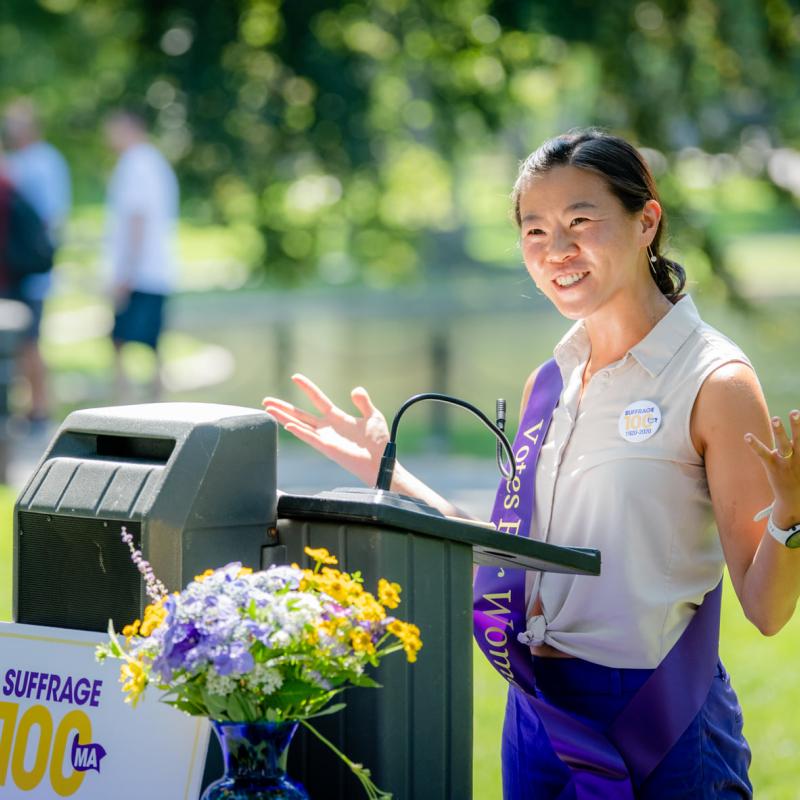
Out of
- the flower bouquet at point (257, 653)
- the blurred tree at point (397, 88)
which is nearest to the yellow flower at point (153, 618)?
the flower bouquet at point (257, 653)

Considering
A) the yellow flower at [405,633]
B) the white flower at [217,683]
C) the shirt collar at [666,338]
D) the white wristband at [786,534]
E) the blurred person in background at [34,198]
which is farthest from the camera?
the blurred person in background at [34,198]

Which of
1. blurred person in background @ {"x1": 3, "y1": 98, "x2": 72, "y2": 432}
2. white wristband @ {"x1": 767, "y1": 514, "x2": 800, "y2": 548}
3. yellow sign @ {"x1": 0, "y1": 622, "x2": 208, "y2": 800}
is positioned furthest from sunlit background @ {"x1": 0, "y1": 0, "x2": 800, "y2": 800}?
yellow sign @ {"x1": 0, "y1": 622, "x2": 208, "y2": 800}

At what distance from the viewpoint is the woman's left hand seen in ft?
7.77

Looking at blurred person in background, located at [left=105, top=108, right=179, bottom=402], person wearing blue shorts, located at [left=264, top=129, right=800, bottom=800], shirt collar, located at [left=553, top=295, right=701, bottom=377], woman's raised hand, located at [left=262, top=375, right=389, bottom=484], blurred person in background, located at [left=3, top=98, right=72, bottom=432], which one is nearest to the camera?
person wearing blue shorts, located at [left=264, top=129, right=800, bottom=800]

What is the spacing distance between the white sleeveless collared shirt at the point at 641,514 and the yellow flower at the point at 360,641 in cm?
72

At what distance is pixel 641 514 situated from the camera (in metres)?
2.65

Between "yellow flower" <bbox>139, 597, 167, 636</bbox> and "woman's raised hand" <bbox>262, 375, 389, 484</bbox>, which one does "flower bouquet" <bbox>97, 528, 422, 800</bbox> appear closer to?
"yellow flower" <bbox>139, 597, 167, 636</bbox>

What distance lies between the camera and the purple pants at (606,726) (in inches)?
105

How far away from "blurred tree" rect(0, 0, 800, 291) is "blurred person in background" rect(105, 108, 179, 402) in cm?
95

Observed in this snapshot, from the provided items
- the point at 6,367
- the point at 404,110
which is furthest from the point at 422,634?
the point at 404,110

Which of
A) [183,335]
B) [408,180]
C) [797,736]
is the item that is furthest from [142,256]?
[183,335]

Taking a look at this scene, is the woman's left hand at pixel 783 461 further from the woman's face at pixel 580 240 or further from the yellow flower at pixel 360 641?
the yellow flower at pixel 360 641

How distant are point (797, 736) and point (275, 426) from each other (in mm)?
3255

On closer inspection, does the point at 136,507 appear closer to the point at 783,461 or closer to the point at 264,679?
the point at 264,679
